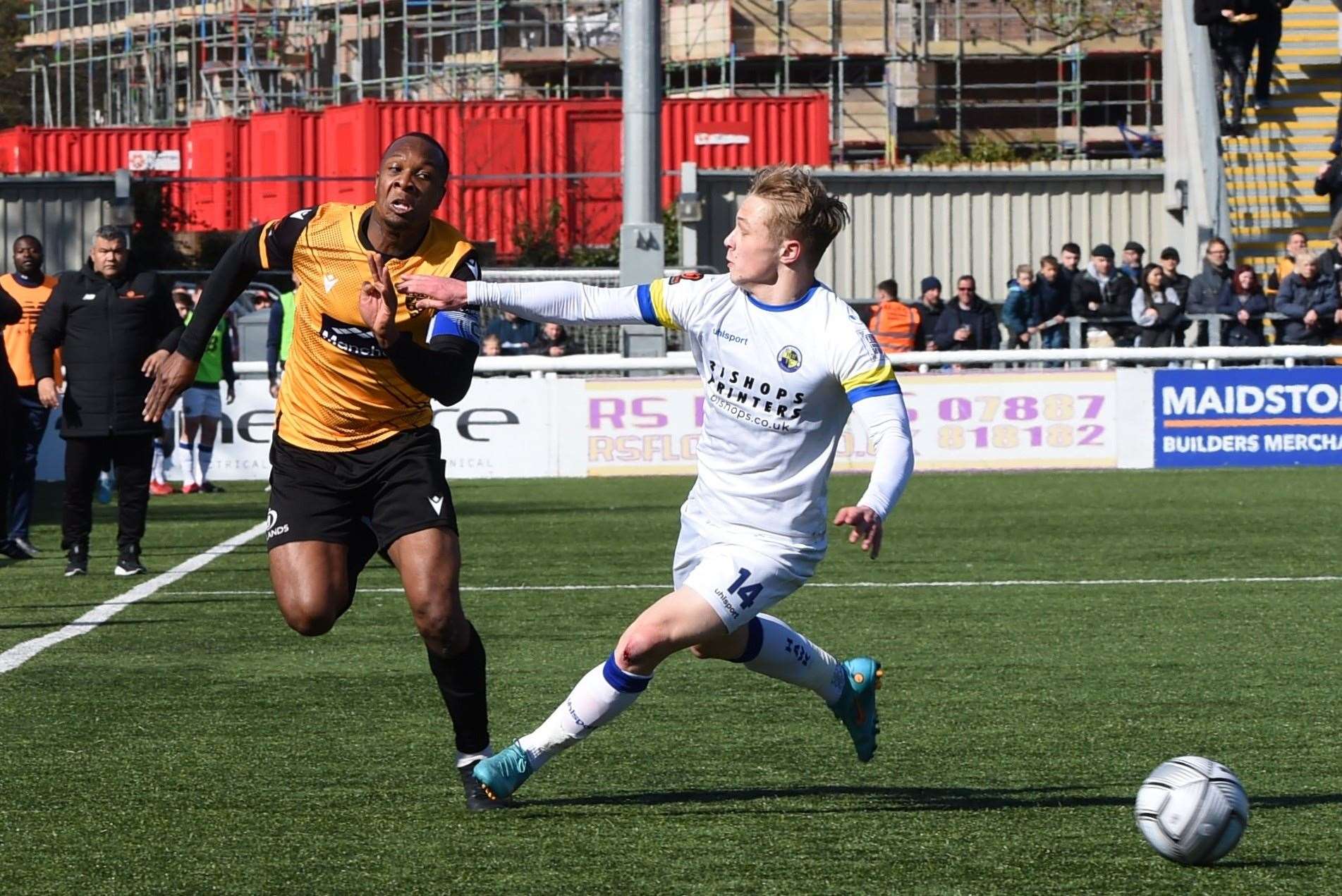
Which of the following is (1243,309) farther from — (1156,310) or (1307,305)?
(1156,310)

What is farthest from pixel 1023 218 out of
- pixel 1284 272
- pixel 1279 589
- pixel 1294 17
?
pixel 1279 589

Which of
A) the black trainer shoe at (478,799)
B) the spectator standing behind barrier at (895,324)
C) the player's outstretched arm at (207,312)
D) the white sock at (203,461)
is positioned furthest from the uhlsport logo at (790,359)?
the spectator standing behind barrier at (895,324)

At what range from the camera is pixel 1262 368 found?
20.1m

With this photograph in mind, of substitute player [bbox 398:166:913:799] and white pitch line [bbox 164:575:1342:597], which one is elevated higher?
substitute player [bbox 398:166:913:799]

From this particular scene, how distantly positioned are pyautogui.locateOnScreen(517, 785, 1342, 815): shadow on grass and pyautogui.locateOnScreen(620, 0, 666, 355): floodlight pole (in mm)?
15234

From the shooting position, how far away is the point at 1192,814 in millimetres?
5176

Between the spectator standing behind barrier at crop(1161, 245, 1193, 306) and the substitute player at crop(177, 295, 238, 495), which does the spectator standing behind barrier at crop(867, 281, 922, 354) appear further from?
the substitute player at crop(177, 295, 238, 495)

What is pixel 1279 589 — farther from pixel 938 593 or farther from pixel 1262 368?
pixel 1262 368

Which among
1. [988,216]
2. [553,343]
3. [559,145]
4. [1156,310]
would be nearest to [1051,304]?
[1156,310]

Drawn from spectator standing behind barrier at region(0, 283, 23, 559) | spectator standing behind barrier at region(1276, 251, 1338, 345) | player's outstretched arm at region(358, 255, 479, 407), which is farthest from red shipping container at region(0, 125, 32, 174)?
player's outstretched arm at region(358, 255, 479, 407)

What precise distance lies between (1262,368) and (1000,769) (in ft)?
47.3

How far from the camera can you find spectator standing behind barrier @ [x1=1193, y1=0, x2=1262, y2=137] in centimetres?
2641

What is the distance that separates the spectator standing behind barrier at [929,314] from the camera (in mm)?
22531

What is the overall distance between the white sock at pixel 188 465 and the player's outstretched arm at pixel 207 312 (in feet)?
43.1
